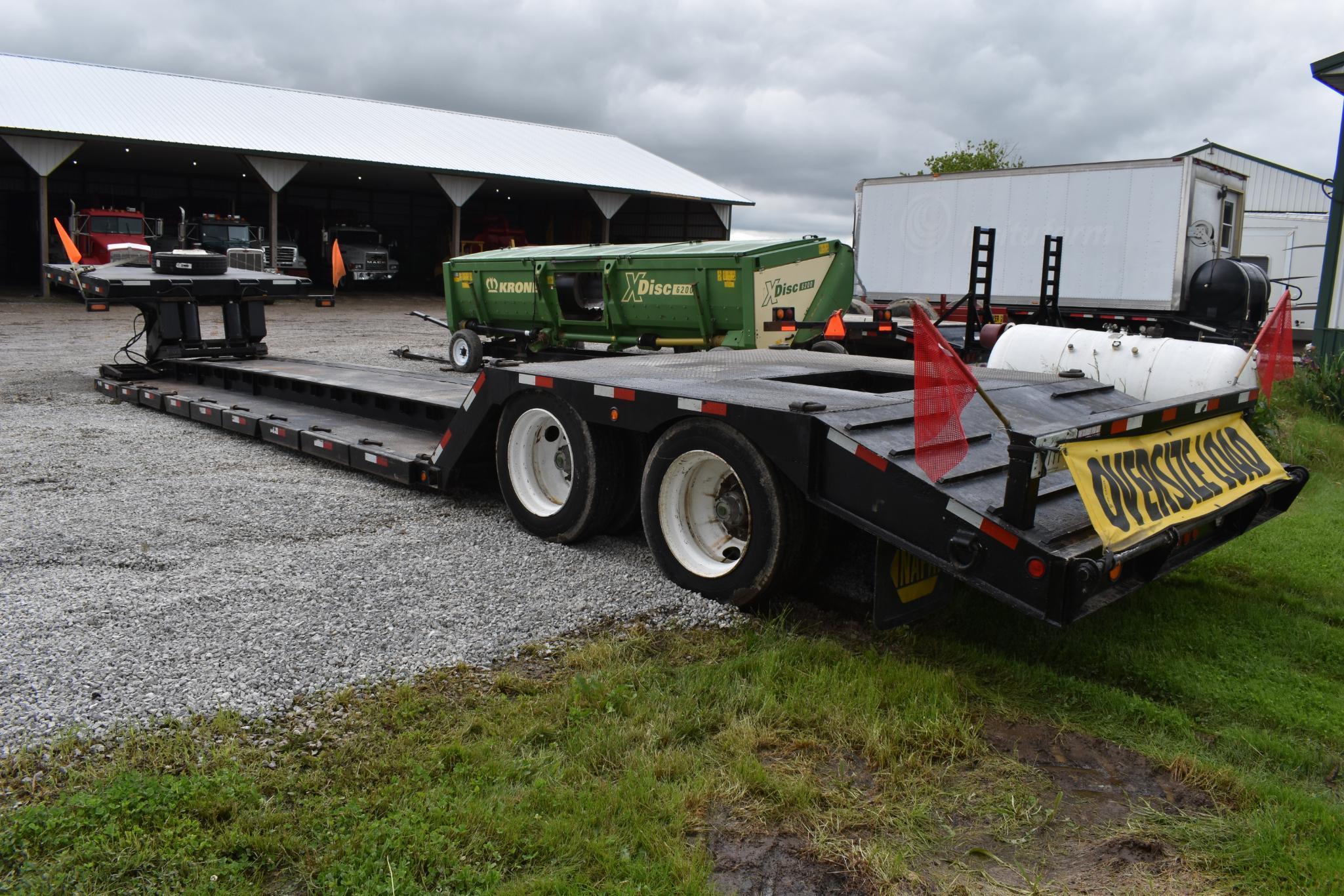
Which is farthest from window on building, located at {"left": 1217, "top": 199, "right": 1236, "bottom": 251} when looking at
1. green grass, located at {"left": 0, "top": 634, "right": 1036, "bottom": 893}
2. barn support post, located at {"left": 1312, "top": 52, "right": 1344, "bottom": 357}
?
green grass, located at {"left": 0, "top": 634, "right": 1036, "bottom": 893}

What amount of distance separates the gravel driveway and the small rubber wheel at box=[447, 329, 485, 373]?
641 cm

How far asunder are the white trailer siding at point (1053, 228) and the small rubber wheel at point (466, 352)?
8.21m

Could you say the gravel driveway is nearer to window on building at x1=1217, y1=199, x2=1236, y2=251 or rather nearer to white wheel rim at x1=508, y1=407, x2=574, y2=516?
white wheel rim at x1=508, y1=407, x2=574, y2=516

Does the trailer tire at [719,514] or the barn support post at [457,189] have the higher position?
the barn support post at [457,189]

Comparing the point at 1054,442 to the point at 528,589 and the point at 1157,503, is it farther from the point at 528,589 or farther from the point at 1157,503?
the point at 528,589

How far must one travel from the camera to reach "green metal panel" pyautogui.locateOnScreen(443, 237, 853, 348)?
456 inches

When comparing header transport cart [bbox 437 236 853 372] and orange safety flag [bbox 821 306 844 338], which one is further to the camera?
orange safety flag [bbox 821 306 844 338]

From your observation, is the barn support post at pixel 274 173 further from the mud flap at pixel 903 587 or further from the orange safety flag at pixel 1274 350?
the mud flap at pixel 903 587

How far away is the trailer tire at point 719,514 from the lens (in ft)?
14.8

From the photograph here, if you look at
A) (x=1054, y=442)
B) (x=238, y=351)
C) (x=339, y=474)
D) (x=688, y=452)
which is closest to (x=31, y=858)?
(x=688, y=452)

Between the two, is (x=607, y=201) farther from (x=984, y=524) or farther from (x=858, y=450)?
(x=984, y=524)

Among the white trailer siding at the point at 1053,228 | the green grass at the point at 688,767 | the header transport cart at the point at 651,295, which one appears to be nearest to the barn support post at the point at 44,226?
the header transport cart at the point at 651,295

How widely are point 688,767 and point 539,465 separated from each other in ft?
10.2

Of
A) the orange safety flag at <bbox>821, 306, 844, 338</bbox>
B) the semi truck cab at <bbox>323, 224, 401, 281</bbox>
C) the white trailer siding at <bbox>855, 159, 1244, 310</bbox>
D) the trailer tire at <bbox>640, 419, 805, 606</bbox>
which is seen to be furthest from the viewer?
the semi truck cab at <bbox>323, 224, 401, 281</bbox>
